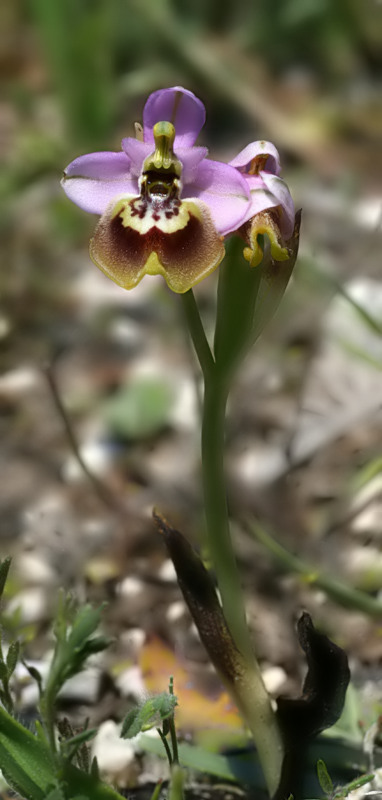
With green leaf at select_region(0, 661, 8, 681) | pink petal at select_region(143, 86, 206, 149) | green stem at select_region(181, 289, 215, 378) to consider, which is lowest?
green leaf at select_region(0, 661, 8, 681)

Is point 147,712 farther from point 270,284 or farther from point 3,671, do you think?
point 270,284

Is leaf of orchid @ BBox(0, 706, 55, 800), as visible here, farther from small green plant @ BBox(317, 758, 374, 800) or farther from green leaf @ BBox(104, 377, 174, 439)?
green leaf @ BBox(104, 377, 174, 439)

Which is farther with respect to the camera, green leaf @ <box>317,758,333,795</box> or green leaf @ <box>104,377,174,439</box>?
green leaf @ <box>104,377,174,439</box>

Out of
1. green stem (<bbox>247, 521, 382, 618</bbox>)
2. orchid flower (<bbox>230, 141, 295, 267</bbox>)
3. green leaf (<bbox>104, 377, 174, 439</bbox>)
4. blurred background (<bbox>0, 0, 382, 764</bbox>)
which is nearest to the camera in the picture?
orchid flower (<bbox>230, 141, 295, 267</bbox>)


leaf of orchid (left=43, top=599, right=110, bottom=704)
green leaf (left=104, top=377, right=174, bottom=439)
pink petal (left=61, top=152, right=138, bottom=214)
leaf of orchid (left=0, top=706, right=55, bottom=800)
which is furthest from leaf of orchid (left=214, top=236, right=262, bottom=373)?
green leaf (left=104, top=377, right=174, bottom=439)

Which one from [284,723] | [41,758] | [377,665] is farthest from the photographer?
[377,665]

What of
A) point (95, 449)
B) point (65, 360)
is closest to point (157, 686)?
point (95, 449)

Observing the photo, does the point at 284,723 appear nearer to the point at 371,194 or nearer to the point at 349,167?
the point at 371,194

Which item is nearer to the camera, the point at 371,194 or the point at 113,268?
the point at 113,268

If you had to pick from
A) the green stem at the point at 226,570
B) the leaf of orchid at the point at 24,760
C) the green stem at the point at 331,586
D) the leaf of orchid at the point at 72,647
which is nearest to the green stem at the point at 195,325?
the green stem at the point at 226,570
